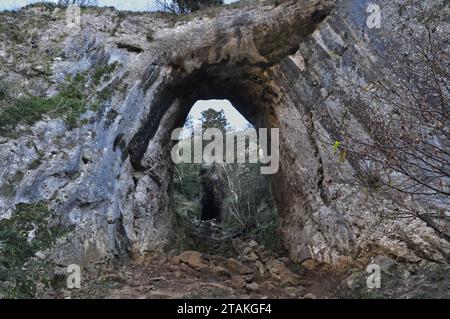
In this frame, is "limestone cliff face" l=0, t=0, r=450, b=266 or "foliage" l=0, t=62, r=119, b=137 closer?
"limestone cliff face" l=0, t=0, r=450, b=266

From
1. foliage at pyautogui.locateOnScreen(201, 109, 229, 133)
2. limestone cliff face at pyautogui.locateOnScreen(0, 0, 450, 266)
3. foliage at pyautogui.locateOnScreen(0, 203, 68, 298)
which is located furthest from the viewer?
foliage at pyautogui.locateOnScreen(201, 109, 229, 133)

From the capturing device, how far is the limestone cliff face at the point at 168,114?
8.96 m

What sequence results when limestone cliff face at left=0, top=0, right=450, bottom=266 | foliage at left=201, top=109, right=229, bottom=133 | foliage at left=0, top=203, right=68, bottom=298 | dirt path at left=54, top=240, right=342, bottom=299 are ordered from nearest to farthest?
foliage at left=0, top=203, right=68, bottom=298 < dirt path at left=54, top=240, right=342, bottom=299 < limestone cliff face at left=0, top=0, right=450, bottom=266 < foliage at left=201, top=109, right=229, bottom=133

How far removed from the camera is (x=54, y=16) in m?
11.9

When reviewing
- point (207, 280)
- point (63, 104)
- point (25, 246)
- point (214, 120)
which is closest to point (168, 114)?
point (63, 104)

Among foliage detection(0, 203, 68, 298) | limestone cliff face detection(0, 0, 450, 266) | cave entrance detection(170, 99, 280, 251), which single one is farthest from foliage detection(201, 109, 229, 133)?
foliage detection(0, 203, 68, 298)

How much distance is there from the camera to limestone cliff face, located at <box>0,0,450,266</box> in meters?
8.96

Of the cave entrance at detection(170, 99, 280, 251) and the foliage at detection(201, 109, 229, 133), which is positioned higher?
the foliage at detection(201, 109, 229, 133)

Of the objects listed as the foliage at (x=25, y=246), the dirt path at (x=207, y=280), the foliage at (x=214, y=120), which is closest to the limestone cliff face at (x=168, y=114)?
the foliage at (x=25, y=246)

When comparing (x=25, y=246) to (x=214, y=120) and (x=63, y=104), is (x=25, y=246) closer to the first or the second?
(x=63, y=104)

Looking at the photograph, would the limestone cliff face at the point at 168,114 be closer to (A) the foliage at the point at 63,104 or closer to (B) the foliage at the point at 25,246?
(A) the foliage at the point at 63,104

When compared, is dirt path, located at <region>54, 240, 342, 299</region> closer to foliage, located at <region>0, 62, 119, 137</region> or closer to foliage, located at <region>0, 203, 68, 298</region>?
foliage, located at <region>0, 203, 68, 298</region>

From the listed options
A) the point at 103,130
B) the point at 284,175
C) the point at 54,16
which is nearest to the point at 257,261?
the point at 284,175
